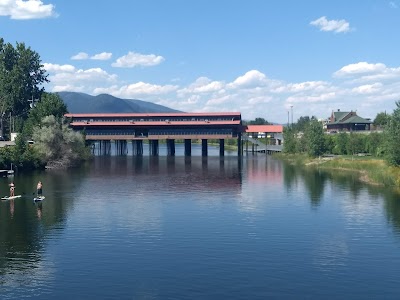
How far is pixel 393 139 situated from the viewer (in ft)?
277

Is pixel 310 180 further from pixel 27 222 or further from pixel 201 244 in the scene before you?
pixel 27 222

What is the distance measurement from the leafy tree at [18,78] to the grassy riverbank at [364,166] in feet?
305

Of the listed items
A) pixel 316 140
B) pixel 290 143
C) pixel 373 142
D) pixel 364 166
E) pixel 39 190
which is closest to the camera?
pixel 39 190

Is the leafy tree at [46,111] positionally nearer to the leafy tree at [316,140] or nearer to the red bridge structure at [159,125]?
the red bridge structure at [159,125]

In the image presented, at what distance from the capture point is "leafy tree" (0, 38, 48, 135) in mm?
172125

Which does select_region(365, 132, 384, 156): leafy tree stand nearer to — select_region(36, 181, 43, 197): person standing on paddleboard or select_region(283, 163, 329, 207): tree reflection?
select_region(283, 163, 329, 207): tree reflection

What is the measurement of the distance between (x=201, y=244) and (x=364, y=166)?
75.5 m

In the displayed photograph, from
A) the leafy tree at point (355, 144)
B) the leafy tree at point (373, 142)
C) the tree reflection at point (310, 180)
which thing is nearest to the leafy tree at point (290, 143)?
the leafy tree at point (355, 144)

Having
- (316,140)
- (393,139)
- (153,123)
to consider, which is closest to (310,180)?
(393,139)

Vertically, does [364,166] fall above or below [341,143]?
below

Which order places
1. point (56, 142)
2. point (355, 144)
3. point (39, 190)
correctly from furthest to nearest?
point (355, 144)
point (56, 142)
point (39, 190)

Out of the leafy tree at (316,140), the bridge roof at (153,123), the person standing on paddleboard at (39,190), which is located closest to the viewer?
the person standing on paddleboard at (39,190)

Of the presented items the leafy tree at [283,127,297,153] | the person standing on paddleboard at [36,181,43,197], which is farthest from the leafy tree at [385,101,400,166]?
the leafy tree at [283,127,297,153]

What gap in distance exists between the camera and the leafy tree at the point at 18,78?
172125 mm
